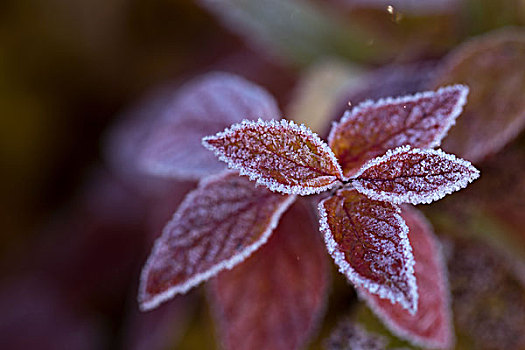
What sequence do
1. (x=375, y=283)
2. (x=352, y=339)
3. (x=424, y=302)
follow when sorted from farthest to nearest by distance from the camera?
(x=352, y=339), (x=424, y=302), (x=375, y=283)

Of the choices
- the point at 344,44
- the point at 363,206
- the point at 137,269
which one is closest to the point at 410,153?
the point at 363,206

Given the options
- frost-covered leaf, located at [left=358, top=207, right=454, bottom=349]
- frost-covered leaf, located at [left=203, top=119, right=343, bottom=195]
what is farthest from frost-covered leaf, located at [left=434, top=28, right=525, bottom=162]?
frost-covered leaf, located at [left=203, top=119, right=343, bottom=195]

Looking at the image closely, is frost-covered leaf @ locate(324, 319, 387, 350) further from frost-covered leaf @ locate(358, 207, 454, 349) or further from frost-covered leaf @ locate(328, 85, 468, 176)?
frost-covered leaf @ locate(328, 85, 468, 176)

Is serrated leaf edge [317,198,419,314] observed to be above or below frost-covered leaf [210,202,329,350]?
above

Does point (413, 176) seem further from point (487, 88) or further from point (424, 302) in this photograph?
point (487, 88)

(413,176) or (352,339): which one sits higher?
(413,176)

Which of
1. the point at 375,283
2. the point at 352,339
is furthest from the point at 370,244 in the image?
the point at 352,339

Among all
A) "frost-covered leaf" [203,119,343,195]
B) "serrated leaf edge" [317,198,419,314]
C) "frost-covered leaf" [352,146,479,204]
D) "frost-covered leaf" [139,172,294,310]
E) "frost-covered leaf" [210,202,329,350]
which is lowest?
"frost-covered leaf" [210,202,329,350]
